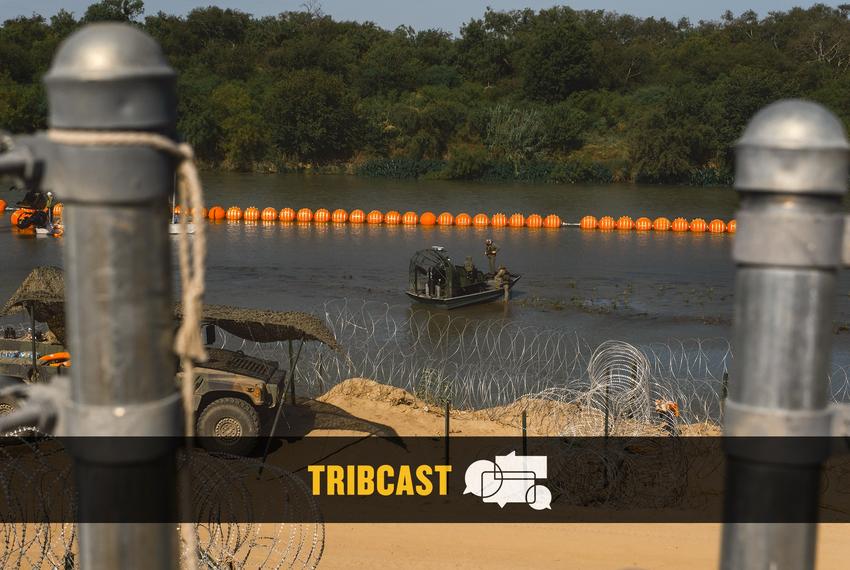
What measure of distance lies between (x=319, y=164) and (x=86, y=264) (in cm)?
7375

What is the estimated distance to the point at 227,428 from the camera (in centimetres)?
1237

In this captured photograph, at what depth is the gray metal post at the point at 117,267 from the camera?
1.98 metres

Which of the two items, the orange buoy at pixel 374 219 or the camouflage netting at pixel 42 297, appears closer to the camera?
the camouflage netting at pixel 42 297

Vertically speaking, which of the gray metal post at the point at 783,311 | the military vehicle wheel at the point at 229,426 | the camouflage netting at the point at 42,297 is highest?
the gray metal post at the point at 783,311

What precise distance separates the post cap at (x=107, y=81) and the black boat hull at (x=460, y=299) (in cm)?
2258

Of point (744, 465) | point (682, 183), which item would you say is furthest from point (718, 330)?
point (682, 183)

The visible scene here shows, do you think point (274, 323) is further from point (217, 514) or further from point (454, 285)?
point (454, 285)

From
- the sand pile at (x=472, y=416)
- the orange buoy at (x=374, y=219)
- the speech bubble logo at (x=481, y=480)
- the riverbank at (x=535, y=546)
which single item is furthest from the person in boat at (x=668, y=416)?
the orange buoy at (x=374, y=219)

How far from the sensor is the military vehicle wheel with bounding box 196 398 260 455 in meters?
12.3

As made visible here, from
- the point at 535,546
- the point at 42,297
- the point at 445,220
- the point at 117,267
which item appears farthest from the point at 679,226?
the point at 117,267

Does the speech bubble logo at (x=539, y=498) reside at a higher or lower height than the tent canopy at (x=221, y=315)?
lower

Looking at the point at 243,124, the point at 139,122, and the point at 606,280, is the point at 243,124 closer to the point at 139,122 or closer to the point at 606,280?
the point at 606,280

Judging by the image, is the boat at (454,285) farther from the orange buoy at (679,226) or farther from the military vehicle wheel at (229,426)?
the orange buoy at (679,226)

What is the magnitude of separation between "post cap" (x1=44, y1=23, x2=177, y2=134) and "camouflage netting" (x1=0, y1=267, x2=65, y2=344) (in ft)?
36.6
